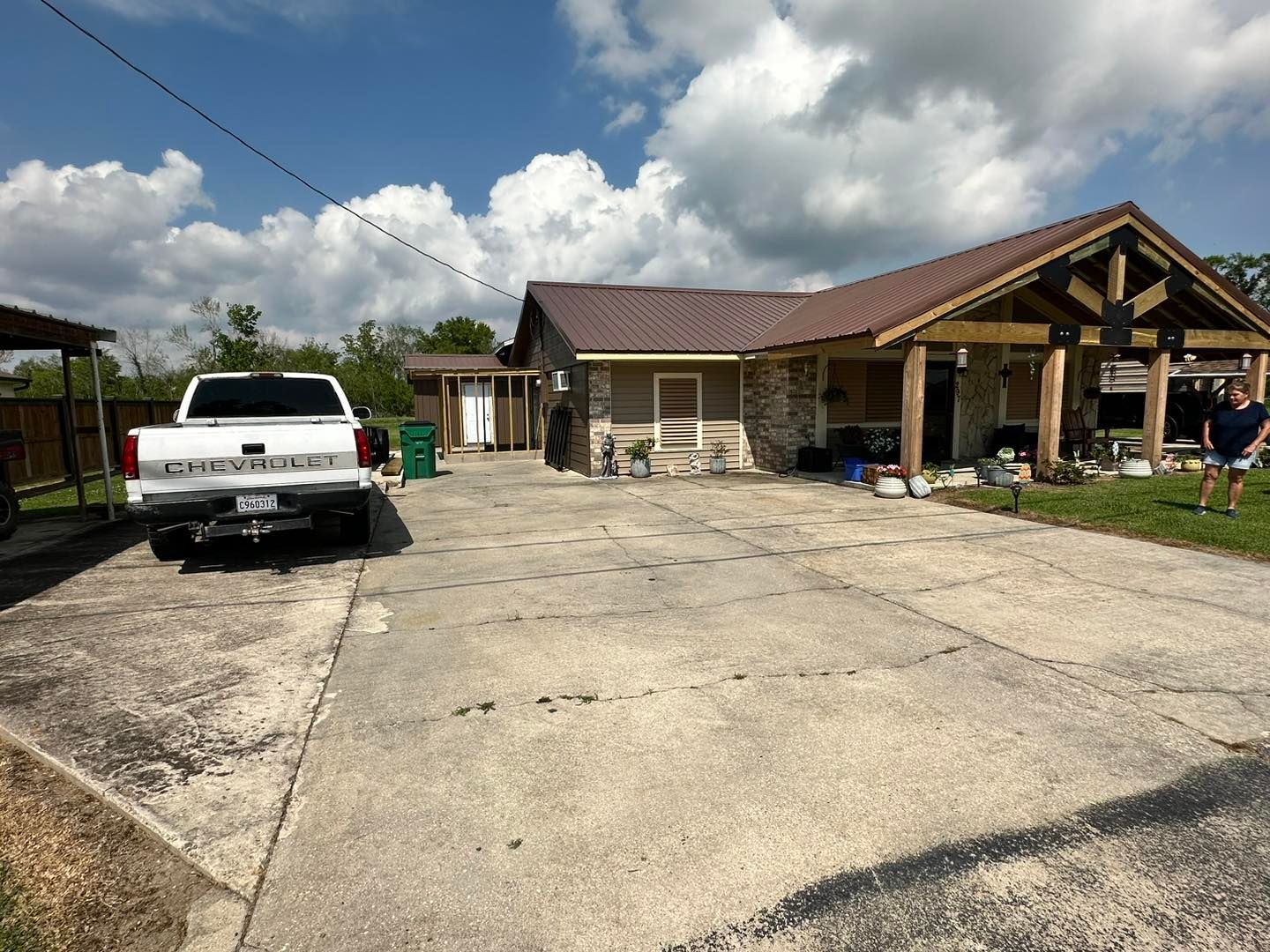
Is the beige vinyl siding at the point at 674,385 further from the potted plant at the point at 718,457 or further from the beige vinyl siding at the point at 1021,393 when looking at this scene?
the beige vinyl siding at the point at 1021,393

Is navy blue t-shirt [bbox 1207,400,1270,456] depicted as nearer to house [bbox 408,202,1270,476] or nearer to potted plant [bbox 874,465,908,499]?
house [bbox 408,202,1270,476]

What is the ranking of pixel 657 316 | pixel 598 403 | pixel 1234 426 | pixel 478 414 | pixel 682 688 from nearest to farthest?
pixel 682 688 < pixel 1234 426 < pixel 598 403 < pixel 657 316 < pixel 478 414

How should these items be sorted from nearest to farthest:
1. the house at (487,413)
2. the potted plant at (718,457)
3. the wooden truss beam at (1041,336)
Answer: the wooden truss beam at (1041,336) < the potted plant at (718,457) < the house at (487,413)

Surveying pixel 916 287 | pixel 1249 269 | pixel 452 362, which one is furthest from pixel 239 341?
pixel 1249 269

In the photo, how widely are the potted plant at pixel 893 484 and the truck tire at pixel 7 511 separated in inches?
487

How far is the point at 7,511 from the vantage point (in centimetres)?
866

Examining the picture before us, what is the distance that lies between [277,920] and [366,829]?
0.47 metres

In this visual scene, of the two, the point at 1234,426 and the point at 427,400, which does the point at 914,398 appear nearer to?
the point at 1234,426

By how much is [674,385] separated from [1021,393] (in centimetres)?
804

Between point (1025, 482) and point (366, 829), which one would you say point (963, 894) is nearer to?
point (366, 829)

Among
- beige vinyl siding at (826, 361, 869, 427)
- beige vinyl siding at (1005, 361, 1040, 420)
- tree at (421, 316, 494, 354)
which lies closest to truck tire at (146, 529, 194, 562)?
beige vinyl siding at (826, 361, 869, 427)

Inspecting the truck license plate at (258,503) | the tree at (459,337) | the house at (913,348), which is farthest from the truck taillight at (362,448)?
the tree at (459,337)

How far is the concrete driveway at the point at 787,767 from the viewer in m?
2.17

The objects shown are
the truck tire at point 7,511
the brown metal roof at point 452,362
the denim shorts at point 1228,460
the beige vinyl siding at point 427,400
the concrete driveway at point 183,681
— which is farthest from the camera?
the brown metal roof at point 452,362
